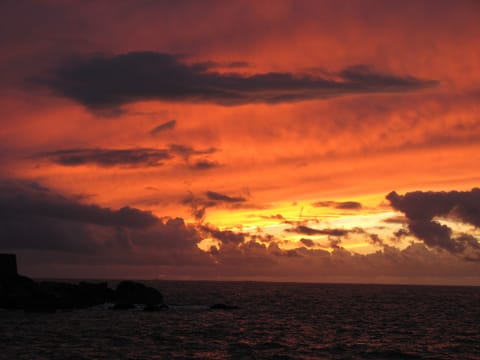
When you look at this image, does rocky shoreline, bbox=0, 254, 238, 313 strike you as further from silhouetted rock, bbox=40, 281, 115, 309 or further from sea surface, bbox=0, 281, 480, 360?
sea surface, bbox=0, 281, 480, 360

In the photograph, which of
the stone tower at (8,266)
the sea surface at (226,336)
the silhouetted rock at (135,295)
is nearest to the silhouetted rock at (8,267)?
the stone tower at (8,266)

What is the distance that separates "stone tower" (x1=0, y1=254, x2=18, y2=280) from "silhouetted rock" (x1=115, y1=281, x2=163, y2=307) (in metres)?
19.9

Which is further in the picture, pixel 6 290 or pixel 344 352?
pixel 6 290

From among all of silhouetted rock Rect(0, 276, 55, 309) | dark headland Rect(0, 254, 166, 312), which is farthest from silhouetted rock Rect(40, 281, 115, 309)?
silhouetted rock Rect(0, 276, 55, 309)

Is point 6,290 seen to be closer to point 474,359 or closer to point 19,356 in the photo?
point 19,356

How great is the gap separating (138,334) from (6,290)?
44.8 metres

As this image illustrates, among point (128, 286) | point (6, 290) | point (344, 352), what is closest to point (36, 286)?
point (6, 290)

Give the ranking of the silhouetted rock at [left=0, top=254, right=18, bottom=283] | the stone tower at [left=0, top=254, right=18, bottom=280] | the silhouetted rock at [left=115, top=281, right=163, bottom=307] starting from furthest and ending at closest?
the silhouetted rock at [left=115, top=281, right=163, bottom=307], the stone tower at [left=0, top=254, right=18, bottom=280], the silhouetted rock at [left=0, top=254, right=18, bottom=283]

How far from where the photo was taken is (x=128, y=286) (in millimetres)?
119125

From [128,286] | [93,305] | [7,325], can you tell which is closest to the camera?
[7,325]

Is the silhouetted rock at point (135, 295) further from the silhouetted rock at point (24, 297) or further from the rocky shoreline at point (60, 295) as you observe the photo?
the silhouetted rock at point (24, 297)

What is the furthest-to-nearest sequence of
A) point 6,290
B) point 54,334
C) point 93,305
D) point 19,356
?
point 93,305 → point 6,290 → point 54,334 → point 19,356

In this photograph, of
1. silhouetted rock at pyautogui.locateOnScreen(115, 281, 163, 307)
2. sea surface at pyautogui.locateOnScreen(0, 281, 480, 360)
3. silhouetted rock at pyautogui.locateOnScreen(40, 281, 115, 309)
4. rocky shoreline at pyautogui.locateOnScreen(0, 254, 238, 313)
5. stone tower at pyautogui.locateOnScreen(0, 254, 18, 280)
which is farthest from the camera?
silhouetted rock at pyautogui.locateOnScreen(115, 281, 163, 307)

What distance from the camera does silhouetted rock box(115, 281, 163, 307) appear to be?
11636 cm
